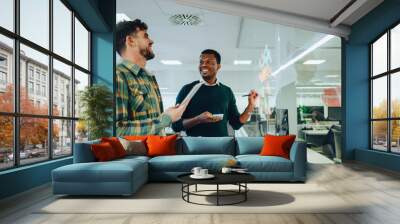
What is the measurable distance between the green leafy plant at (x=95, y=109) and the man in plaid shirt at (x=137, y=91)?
1.65ft

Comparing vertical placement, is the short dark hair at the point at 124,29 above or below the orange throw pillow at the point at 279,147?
above

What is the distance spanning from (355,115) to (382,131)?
789 mm

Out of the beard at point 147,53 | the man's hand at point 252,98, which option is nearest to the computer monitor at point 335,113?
the man's hand at point 252,98

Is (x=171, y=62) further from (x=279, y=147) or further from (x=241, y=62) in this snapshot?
(x=279, y=147)

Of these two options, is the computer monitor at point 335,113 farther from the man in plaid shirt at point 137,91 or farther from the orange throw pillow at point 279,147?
the man in plaid shirt at point 137,91

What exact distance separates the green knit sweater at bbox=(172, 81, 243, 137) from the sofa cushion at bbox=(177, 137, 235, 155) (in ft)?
4.06

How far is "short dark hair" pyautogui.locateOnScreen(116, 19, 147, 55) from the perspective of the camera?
27.3 feet

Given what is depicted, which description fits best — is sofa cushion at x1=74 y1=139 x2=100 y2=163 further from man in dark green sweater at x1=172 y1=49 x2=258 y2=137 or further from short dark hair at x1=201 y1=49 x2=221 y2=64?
short dark hair at x1=201 y1=49 x2=221 y2=64

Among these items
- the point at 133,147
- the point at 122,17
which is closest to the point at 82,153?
the point at 133,147

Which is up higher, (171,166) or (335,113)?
(335,113)

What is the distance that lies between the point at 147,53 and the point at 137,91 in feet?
2.91

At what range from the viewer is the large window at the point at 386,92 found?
764 centimetres

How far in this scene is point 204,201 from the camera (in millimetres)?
4508

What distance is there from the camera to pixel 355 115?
885 centimetres
